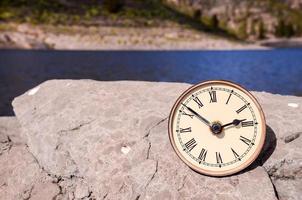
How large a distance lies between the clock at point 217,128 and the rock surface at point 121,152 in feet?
0.80

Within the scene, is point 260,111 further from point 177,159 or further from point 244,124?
point 177,159

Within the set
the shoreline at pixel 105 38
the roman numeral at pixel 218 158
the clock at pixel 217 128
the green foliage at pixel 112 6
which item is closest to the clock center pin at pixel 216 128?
the clock at pixel 217 128

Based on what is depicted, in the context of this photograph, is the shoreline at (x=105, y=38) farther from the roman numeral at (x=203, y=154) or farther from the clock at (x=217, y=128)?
the roman numeral at (x=203, y=154)

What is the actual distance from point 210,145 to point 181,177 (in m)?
0.70

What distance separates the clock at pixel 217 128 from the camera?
7262 millimetres

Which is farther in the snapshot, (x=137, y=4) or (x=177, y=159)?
(x=137, y=4)

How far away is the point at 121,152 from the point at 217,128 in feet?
5.65

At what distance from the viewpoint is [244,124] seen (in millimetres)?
7352

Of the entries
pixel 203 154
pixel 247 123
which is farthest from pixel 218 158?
pixel 247 123

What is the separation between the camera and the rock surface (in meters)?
7.35

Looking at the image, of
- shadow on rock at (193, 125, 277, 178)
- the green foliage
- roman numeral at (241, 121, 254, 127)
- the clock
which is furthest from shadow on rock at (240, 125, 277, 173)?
the green foliage

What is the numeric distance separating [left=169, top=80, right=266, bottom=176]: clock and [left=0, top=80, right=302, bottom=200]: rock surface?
0.24 metres

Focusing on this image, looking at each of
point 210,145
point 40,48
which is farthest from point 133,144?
point 40,48

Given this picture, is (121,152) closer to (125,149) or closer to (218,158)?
(125,149)
